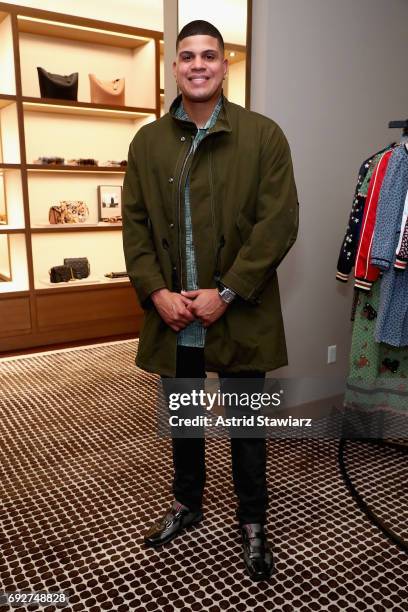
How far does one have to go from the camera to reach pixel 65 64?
4.21 meters

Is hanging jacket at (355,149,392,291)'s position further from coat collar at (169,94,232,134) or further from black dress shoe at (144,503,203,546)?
black dress shoe at (144,503,203,546)

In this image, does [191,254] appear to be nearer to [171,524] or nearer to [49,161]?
[171,524]

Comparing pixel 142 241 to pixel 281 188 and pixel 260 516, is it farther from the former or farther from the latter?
pixel 260 516

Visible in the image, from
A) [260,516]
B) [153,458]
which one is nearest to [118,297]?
[153,458]

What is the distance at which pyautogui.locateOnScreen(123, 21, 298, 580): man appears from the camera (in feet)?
5.05

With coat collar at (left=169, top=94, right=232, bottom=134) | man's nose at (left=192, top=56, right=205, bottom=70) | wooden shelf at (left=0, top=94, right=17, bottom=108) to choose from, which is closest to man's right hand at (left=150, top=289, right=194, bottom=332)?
coat collar at (left=169, top=94, right=232, bottom=134)

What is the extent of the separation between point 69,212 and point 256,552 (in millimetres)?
3231

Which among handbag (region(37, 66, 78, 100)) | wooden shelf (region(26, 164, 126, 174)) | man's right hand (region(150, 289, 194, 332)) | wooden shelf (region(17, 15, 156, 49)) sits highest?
wooden shelf (region(17, 15, 156, 49))

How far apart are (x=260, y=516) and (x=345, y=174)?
184 cm

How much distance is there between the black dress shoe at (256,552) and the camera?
65.6 inches

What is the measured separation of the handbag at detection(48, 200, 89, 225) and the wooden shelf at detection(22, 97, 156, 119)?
2.28ft

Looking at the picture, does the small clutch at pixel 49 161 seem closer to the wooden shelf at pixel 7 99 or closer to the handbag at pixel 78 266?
the wooden shelf at pixel 7 99

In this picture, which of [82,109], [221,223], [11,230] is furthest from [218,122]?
[82,109]

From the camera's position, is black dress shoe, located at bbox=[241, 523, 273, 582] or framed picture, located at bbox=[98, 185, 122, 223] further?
framed picture, located at bbox=[98, 185, 122, 223]
